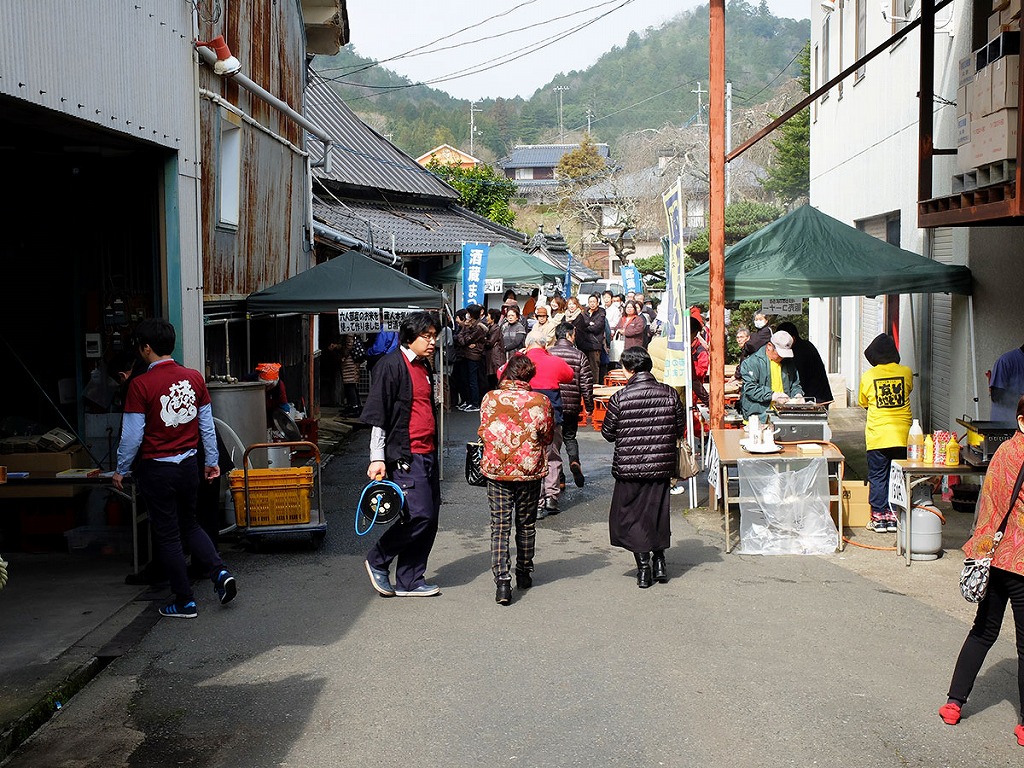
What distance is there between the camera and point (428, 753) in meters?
5.12

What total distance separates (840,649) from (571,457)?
6.01 meters

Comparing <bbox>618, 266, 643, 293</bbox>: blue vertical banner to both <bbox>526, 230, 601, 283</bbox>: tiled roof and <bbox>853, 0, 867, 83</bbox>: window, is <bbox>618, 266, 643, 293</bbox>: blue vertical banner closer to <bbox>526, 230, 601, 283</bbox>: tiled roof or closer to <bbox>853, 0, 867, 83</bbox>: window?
<bbox>526, 230, 601, 283</bbox>: tiled roof

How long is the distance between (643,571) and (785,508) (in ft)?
5.87

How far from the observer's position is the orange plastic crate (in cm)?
934

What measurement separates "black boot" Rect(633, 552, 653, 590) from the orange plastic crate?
2.89 metres

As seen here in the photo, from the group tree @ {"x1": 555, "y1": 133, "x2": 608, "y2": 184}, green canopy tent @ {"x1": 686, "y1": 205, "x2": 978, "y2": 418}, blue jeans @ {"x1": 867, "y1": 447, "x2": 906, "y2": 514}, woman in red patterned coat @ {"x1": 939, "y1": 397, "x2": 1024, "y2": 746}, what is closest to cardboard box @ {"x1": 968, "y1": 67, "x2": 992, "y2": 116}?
green canopy tent @ {"x1": 686, "y1": 205, "x2": 978, "y2": 418}

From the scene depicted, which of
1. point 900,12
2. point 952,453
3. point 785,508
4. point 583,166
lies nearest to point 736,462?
point 785,508

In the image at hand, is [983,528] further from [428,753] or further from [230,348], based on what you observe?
[230,348]

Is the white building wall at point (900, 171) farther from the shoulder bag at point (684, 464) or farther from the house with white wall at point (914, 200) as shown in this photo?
the shoulder bag at point (684, 464)

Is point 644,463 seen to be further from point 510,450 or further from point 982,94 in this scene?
point 982,94

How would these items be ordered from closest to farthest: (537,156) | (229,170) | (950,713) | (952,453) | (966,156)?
(950,713), (952,453), (966,156), (229,170), (537,156)

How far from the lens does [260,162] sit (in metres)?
13.4

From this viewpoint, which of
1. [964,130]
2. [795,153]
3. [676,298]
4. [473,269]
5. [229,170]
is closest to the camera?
[964,130]

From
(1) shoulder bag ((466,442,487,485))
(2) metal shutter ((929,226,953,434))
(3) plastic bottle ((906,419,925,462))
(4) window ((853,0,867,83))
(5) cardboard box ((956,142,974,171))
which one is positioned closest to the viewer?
(1) shoulder bag ((466,442,487,485))
